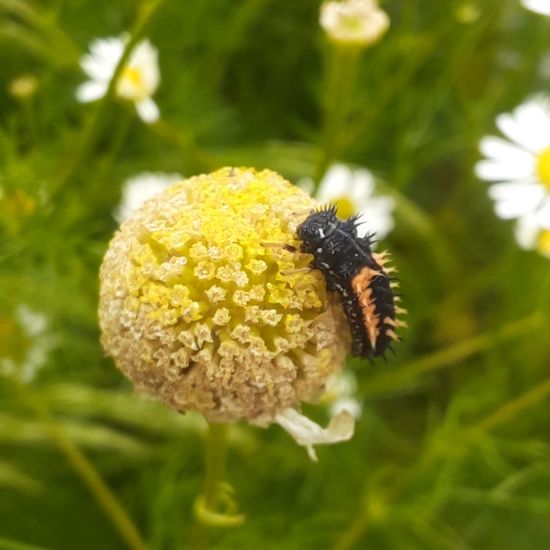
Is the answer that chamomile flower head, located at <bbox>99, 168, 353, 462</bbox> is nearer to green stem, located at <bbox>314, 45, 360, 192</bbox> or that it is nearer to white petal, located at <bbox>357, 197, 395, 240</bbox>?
green stem, located at <bbox>314, 45, 360, 192</bbox>

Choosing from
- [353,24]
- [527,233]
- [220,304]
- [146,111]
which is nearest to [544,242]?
[527,233]

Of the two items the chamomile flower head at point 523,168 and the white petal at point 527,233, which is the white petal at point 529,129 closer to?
the chamomile flower head at point 523,168

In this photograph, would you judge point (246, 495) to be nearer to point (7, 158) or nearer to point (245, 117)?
point (7, 158)

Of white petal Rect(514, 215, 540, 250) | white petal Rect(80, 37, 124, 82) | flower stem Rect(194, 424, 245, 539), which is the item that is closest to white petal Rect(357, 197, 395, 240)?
white petal Rect(514, 215, 540, 250)

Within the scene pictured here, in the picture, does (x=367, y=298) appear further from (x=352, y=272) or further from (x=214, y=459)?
(x=214, y=459)

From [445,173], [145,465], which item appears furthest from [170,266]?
[445,173]

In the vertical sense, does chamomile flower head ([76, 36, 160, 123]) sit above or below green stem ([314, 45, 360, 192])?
above
